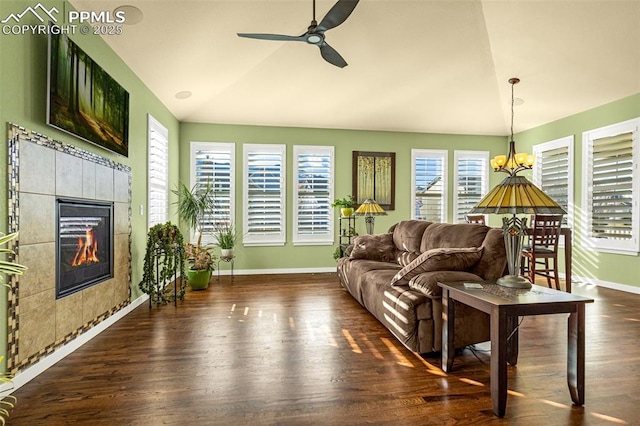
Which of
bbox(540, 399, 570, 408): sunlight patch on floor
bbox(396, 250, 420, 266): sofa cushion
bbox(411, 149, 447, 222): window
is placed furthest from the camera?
bbox(411, 149, 447, 222): window

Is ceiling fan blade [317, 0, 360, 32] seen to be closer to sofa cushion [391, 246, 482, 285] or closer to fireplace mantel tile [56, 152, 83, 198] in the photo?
sofa cushion [391, 246, 482, 285]

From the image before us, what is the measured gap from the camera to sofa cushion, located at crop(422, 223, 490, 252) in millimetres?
3230

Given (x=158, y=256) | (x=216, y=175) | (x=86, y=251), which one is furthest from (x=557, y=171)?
(x=86, y=251)

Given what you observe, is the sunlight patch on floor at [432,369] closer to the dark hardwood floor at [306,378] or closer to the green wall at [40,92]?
the dark hardwood floor at [306,378]

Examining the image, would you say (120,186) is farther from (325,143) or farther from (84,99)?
(325,143)

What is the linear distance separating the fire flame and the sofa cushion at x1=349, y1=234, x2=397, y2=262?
3.02m

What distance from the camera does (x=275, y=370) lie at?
259 cm

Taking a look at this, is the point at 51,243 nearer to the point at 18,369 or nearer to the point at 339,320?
the point at 18,369

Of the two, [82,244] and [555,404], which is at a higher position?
[82,244]

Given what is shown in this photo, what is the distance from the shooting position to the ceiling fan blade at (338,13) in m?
2.60

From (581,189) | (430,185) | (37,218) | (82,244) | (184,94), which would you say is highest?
(184,94)

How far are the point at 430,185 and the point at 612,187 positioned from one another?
9.29 ft

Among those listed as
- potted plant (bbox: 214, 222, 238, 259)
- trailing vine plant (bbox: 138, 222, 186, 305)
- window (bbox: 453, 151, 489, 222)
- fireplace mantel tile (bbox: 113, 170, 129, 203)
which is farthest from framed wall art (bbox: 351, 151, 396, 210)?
fireplace mantel tile (bbox: 113, 170, 129, 203)

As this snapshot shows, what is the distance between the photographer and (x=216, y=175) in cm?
648
